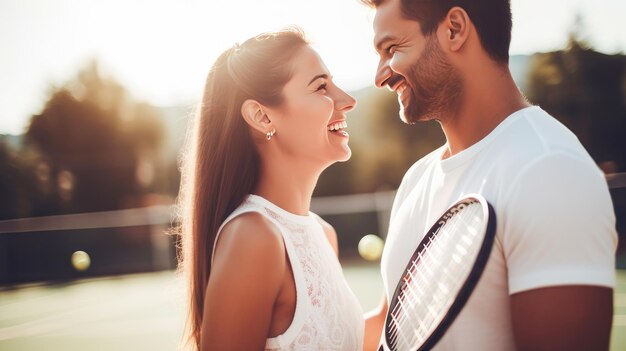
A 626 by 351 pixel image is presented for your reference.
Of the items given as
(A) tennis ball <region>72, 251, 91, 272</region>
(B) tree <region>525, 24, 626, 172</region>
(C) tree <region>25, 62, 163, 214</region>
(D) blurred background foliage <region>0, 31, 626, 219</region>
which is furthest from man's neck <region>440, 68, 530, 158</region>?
(C) tree <region>25, 62, 163, 214</region>

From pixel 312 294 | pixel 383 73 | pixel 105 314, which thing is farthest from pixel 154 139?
pixel 312 294

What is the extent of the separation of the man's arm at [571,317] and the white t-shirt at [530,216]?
0.03 meters

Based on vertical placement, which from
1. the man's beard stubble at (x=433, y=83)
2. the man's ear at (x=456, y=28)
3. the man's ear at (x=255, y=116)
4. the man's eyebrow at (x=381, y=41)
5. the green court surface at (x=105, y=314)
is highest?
the man's ear at (x=456, y=28)

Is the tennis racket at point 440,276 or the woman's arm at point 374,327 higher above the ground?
the tennis racket at point 440,276

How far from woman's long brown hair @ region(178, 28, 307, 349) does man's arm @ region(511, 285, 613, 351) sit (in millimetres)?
1237

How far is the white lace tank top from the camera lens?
2209 mm

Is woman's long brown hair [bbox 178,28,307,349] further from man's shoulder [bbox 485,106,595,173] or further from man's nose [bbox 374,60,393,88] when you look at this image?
man's shoulder [bbox 485,106,595,173]

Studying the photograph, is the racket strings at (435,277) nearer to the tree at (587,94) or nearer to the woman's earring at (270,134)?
the woman's earring at (270,134)

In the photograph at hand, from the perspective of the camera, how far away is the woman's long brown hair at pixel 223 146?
93.7 inches

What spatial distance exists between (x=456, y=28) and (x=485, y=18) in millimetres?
120

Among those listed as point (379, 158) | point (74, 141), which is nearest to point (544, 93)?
point (379, 158)

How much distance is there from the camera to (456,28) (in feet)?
7.58

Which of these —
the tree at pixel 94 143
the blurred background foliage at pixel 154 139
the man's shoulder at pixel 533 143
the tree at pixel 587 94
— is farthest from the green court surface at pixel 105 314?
the tree at pixel 94 143

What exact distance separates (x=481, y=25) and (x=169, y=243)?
1276 centimetres
